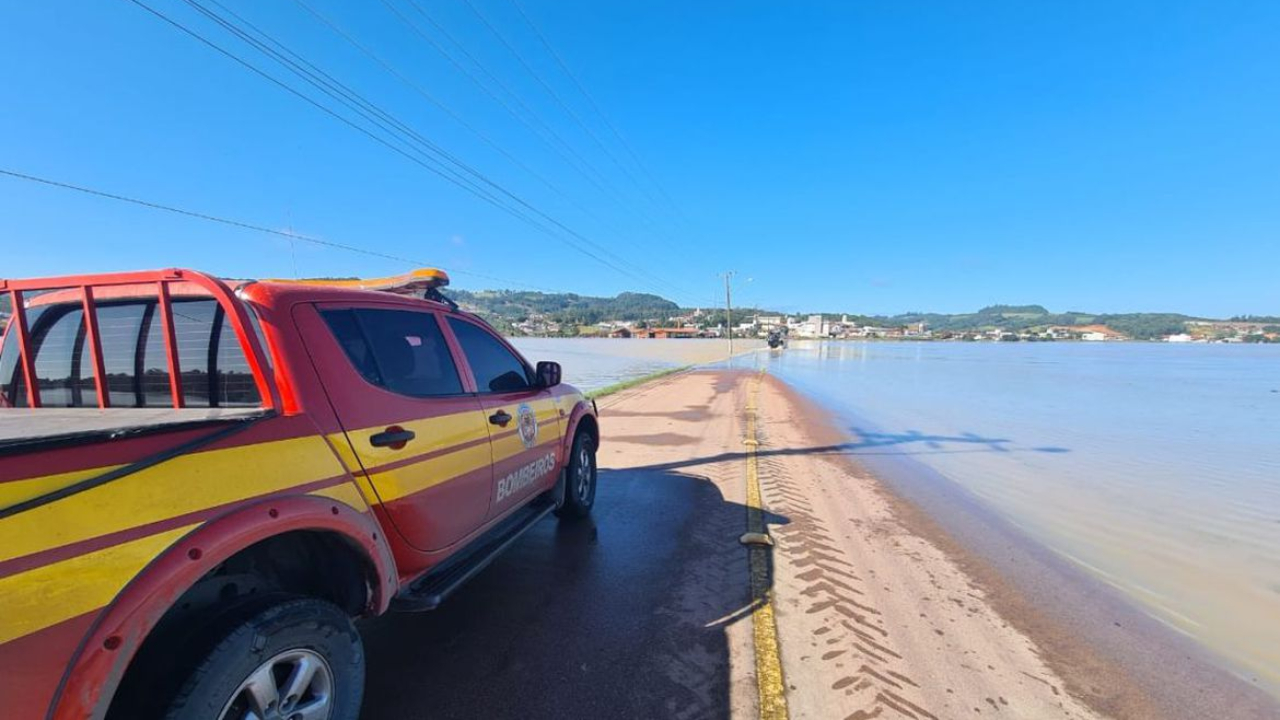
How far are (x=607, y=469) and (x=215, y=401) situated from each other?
542 cm

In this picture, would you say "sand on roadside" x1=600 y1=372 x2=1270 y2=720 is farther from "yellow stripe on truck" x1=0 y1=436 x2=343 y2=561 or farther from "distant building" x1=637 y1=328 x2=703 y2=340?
"distant building" x1=637 y1=328 x2=703 y2=340

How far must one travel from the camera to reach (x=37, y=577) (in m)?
1.23

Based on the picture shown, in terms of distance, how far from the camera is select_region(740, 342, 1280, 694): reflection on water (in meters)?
4.34

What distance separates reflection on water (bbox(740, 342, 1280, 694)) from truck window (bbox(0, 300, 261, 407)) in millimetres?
5968

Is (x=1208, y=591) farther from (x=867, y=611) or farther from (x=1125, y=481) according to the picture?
(x=1125, y=481)

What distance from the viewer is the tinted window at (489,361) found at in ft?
11.4

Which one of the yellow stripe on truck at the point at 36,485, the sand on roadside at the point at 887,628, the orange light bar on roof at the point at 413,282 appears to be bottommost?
the sand on roadside at the point at 887,628

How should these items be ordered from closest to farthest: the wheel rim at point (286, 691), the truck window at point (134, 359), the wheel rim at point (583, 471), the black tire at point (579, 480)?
the wheel rim at point (286, 691), the truck window at point (134, 359), the black tire at point (579, 480), the wheel rim at point (583, 471)

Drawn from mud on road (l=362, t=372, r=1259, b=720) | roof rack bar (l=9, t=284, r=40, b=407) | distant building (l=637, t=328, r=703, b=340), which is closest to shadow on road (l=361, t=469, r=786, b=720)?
mud on road (l=362, t=372, r=1259, b=720)

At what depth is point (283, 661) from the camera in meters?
1.83

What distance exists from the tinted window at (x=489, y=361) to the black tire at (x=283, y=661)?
1.66 metres

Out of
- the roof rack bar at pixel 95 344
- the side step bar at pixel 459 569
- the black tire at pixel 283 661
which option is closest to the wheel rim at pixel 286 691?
the black tire at pixel 283 661

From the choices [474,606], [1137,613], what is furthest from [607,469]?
[1137,613]

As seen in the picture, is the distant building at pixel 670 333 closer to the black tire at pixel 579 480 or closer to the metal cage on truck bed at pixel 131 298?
the black tire at pixel 579 480
